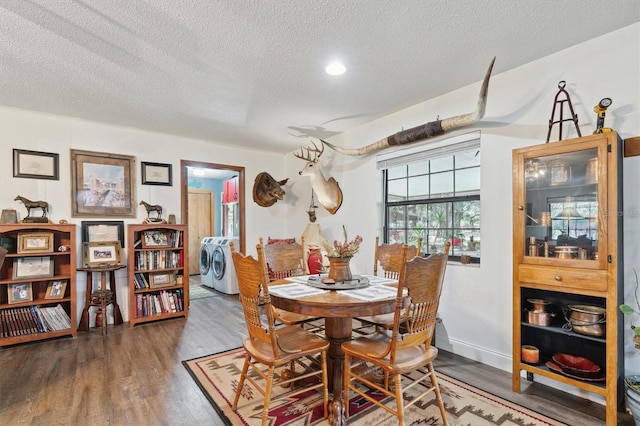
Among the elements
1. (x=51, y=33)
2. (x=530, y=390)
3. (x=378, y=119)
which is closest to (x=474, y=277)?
(x=530, y=390)

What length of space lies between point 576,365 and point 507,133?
5.78 ft

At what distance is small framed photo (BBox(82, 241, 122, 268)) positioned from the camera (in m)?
3.79

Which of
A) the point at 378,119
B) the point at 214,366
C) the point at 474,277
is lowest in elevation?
the point at 214,366

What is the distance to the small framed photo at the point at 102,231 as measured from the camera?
12.9 feet

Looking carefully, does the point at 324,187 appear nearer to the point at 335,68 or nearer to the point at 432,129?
the point at 432,129

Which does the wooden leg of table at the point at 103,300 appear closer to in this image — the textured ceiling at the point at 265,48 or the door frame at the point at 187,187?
the door frame at the point at 187,187

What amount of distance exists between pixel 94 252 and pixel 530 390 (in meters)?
4.52

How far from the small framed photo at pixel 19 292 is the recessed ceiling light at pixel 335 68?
3.78 metres

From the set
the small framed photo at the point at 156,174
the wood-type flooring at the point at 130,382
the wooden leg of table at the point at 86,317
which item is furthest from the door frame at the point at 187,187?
the wood-type flooring at the point at 130,382

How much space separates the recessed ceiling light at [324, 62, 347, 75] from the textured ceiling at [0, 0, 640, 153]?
0.06m

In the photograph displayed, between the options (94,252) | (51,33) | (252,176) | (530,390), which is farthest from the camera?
(252,176)

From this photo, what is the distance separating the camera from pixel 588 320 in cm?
207

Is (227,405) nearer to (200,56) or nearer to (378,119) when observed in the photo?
(200,56)

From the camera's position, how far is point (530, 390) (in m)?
2.33
